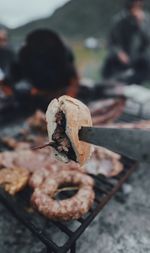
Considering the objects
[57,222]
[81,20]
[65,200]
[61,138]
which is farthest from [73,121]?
[81,20]

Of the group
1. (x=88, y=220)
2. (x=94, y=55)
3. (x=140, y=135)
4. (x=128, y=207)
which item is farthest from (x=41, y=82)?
(x=94, y=55)

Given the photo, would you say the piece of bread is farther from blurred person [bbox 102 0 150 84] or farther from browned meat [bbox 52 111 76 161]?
blurred person [bbox 102 0 150 84]

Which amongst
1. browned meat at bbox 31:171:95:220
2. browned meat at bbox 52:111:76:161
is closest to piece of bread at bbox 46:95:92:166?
browned meat at bbox 52:111:76:161

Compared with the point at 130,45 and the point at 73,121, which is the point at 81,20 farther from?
the point at 73,121

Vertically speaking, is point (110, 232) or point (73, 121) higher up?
point (73, 121)

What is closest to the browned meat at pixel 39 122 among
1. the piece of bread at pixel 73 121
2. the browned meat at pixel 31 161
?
the browned meat at pixel 31 161
